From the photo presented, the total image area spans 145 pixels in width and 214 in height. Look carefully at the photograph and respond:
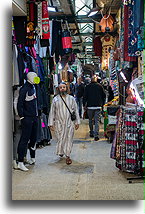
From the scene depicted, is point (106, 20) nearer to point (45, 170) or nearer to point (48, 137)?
point (48, 137)

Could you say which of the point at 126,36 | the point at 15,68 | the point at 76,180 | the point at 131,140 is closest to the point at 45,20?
the point at 15,68

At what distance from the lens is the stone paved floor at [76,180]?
10.3 ft

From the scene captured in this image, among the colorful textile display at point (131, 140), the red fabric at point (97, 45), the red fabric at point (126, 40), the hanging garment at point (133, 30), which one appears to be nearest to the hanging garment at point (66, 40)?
the red fabric at point (97, 45)

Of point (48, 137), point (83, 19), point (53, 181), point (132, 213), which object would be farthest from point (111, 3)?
point (132, 213)

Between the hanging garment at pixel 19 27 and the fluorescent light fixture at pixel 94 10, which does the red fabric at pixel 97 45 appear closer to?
the fluorescent light fixture at pixel 94 10

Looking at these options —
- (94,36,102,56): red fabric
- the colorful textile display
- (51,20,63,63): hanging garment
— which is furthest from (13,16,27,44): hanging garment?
(94,36,102,56): red fabric

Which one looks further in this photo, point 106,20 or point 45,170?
point 106,20

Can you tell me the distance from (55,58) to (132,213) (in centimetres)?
522

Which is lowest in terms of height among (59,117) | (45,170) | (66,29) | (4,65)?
(45,170)

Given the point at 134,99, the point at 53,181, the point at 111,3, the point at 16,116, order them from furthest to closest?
1. the point at 111,3
2. the point at 16,116
3. the point at 134,99
4. the point at 53,181

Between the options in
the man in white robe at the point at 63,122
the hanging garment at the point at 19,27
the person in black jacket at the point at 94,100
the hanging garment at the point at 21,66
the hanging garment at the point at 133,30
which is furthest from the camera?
the person in black jacket at the point at 94,100

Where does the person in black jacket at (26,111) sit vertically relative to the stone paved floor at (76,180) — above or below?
above

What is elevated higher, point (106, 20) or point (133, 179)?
point (106, 20)

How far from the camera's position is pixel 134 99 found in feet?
13.8
